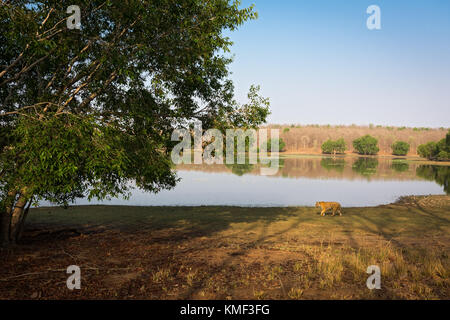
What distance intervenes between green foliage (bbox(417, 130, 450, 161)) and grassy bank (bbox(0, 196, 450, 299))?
96827 millimetres

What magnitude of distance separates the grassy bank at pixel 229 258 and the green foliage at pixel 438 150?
96.8 meters

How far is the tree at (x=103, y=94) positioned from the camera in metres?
7.12

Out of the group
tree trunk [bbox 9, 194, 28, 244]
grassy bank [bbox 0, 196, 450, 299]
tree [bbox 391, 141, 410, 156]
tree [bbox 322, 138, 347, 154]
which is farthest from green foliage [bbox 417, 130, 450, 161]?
tree trunk [bbox 9, 194, 28, 244]

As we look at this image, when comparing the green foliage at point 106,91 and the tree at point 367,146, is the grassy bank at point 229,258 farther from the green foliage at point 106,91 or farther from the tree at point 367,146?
the tree at point 367,146

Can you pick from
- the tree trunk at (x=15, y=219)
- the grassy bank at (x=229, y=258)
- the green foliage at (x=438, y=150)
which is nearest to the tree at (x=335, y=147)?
the green foliage at (x=438, y=150)

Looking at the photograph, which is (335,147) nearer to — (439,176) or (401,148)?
(401,148)

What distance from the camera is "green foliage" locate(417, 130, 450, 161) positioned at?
96.0m

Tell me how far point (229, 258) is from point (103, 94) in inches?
295

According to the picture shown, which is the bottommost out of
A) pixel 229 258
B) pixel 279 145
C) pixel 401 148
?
pixel 229 258

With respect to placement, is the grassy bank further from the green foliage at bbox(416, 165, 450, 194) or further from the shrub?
the shrub

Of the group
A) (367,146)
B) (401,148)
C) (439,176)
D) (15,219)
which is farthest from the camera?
(367,146)

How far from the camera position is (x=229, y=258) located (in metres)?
9.54

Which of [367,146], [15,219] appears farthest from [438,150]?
[15,219]

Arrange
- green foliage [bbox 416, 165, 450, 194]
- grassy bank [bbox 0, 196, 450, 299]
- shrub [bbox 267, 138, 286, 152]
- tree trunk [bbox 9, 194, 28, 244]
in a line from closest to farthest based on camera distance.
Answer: grassy bank [bbox 0, 196, 450, 299] < tree trunk [bbox 9, 194, 28, 244] < green foliage [bbox 416, 165, 450, 194] < shrub [bbox 267, 138, 286, 152]
